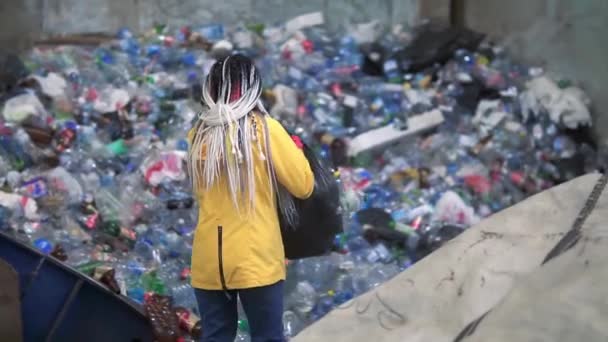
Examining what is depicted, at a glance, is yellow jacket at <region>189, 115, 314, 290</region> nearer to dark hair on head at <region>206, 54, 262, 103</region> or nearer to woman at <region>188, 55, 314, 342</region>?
woman at <region>188, 55, 314, 342</region>

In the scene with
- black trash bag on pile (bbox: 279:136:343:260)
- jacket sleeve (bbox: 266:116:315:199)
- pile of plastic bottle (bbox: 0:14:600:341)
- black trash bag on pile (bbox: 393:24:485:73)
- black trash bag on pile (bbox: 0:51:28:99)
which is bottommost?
pile of plastic bottle (bbox: 0:14:600:341)

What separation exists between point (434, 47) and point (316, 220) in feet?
15.0

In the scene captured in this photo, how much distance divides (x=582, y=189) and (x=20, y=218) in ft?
13.4

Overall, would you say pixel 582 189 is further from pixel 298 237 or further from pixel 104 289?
pixel 104 289

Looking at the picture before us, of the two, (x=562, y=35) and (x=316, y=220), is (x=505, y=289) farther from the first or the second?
(x=562, y=35)

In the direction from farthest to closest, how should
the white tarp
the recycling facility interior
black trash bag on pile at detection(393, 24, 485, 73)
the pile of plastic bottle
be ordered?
black trash bag on pile at detection(393, 24, 485, 73), the recycling facility interior, the pile of plastic bottle, the white tarp

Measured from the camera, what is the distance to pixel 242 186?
10.2 feet

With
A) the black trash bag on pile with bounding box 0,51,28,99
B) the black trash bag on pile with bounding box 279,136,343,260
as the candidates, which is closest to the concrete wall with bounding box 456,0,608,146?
the black trash bag on pile with bounding box 279,136,343,260

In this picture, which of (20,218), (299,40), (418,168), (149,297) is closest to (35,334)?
(149,297)

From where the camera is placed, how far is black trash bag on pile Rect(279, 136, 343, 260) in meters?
3.33

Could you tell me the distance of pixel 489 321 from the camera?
65.9 inches

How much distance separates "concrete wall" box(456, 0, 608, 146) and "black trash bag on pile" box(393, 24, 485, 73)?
0.30m

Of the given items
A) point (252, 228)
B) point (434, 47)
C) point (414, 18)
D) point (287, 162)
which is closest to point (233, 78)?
point (287, 162)

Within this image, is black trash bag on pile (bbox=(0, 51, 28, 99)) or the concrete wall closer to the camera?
the concrete wall
